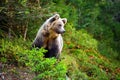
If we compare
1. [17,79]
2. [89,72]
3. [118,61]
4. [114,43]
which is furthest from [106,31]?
[17,79]

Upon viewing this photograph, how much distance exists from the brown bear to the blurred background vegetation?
0.87ft

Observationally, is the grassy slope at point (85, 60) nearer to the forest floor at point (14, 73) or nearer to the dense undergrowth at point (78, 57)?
the dense undergrowth at point (78, 57)

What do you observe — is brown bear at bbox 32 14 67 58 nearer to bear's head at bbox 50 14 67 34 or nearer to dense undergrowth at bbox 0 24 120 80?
bear's head at bbox 50 14 67 34

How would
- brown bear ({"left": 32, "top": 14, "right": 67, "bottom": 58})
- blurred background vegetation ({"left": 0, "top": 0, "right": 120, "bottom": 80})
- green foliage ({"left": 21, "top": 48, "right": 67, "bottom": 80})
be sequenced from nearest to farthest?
green foliage ({"left": 21, "top": 48, "right": 67, "bottom": 80}) < blurred background vegetation ({"left": 0, "top": 0, "right": 120, "bottom": 80}) < brown bear ({"left": 32, "top": 14, "right": 67, "bottom": 58})

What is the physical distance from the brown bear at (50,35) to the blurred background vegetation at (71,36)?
0.26m

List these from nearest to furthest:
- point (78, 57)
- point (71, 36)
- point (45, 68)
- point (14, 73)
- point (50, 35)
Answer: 1. point (45, 68)
2. point (14, 73)
3. point (50, 35)
4. point (78, 57)
5. point (71, 36)

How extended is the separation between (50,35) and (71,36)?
496cm

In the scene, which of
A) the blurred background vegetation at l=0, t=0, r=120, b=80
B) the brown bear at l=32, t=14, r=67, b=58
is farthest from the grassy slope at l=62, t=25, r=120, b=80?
the brown bear at l=32, t=14, r=67, b=58

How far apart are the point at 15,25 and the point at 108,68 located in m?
6.07

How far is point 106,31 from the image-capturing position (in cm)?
1817

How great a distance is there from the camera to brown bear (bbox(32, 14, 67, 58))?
343 inches

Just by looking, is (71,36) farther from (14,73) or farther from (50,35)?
(14,73)

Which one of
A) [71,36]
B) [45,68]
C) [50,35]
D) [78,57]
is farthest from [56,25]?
[71,36]

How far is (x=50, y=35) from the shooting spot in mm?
8758
